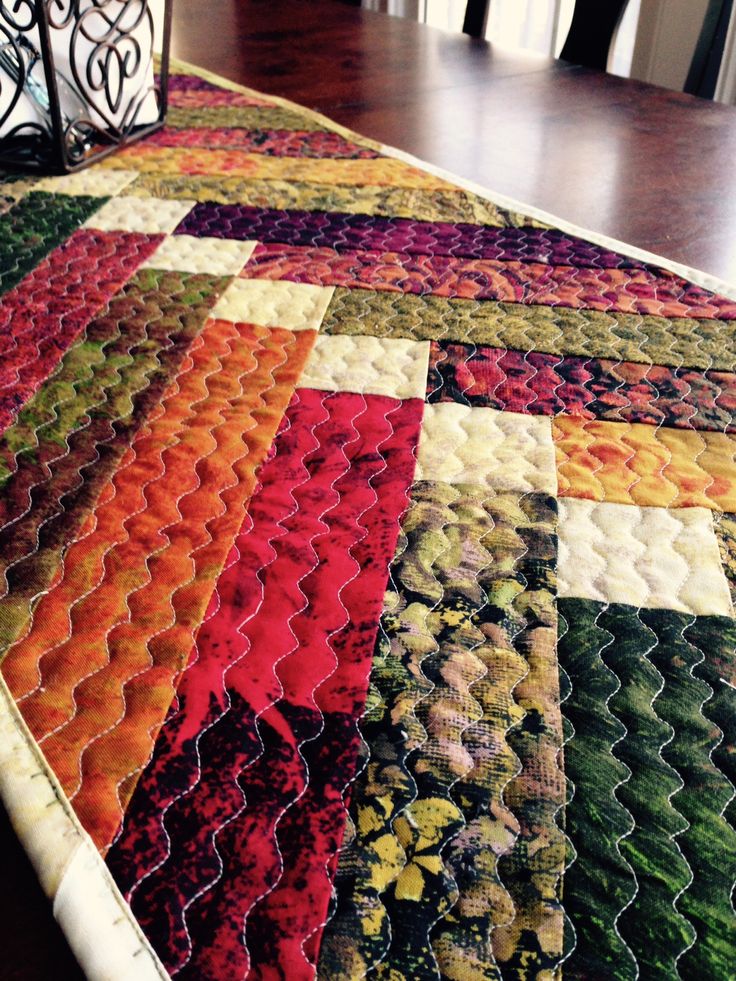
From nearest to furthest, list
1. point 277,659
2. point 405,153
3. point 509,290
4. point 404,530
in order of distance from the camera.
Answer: point 277,659 < point 404,530 < point 509,290 < point 405,153

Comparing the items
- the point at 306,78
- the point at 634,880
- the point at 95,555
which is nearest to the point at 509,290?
the point at 95,555

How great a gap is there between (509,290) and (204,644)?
621mm

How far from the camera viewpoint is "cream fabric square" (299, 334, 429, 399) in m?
0.87

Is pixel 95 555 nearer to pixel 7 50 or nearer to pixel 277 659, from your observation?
pixel 277 659

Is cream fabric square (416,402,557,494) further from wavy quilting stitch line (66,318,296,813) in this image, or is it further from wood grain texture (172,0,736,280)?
wood grain texture (172,0,736,280)

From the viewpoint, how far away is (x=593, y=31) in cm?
166

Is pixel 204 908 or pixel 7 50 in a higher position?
pixel 7 50

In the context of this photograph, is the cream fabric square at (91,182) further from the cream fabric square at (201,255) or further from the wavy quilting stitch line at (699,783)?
the wavy quilting stitch line at (699,783)

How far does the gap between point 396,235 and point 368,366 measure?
323mm

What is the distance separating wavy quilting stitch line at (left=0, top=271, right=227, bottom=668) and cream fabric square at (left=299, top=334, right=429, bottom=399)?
0.15 metres

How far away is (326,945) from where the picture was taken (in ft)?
1.41

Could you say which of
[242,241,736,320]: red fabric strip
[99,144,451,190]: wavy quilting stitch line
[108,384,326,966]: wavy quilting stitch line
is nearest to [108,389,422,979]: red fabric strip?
[108,384,326,966]: wavy quilting stitch line

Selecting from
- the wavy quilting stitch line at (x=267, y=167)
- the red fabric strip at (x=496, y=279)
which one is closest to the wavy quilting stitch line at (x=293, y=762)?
the red fabric strip at (x=496, y=279)

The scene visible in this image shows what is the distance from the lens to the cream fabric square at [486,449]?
2.47ft
